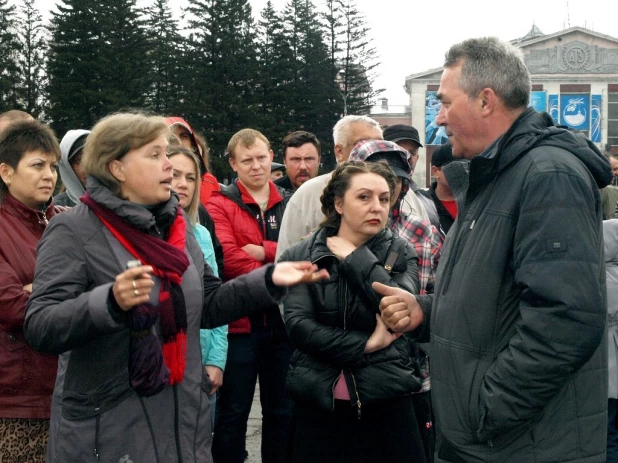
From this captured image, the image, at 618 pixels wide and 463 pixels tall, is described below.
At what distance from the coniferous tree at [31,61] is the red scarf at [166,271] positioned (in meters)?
47.6

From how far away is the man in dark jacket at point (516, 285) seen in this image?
2.32 meters

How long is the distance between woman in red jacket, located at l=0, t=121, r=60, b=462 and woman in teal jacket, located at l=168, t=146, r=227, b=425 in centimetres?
A: 75

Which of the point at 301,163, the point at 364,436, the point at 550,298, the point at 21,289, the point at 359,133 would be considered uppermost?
the point at 359,133

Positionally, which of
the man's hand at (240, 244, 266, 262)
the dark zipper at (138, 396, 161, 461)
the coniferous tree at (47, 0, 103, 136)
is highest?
the coniferous tree at (47, 0, 103, 136)

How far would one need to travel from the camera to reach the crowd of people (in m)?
2.38

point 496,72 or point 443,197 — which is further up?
point 496,72

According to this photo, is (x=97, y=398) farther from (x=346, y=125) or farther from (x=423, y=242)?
(x=346, y=125)

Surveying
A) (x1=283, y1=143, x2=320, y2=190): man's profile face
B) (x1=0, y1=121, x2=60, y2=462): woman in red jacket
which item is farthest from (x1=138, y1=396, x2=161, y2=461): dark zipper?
(x1=283, y1=143, x2=320, y2=190): man's profile face

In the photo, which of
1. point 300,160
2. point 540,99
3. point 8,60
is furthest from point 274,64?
point 300,160

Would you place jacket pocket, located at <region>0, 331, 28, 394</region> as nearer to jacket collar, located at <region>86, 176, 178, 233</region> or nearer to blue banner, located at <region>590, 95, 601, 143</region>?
jacket collar, located at <region>86, 176, 178, 233</region>

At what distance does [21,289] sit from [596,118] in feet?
231

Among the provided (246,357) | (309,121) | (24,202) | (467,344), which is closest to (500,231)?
(467,344)

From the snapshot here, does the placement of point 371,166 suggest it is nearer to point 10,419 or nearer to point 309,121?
point 10,419

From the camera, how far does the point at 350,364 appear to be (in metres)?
3.42
